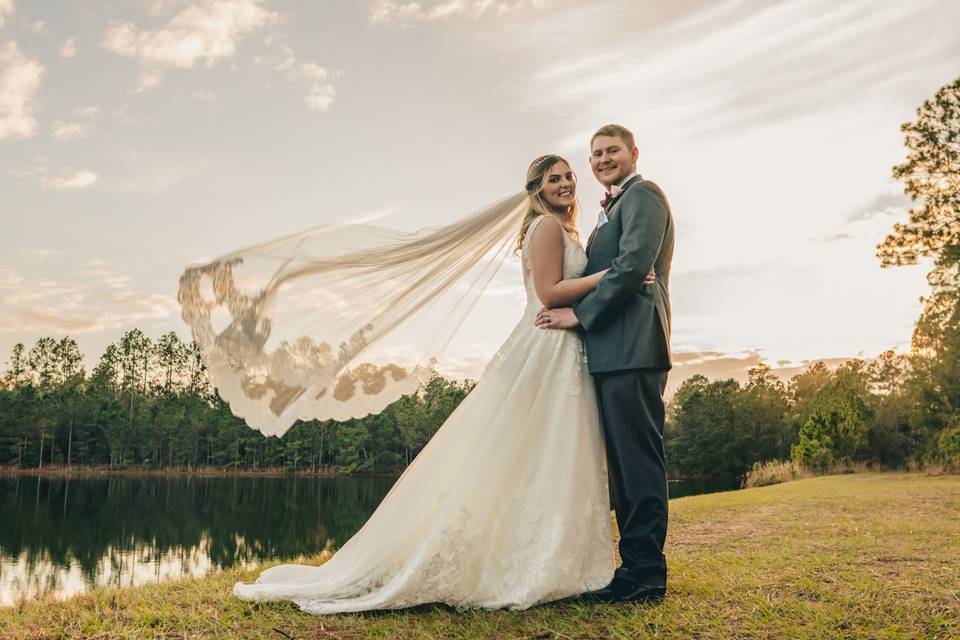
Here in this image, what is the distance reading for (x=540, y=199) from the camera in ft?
14.0

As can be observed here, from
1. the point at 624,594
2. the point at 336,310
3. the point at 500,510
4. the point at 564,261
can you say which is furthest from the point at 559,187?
the point at 624,594

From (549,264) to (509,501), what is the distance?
1.35 metres

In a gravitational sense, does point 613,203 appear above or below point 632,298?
above

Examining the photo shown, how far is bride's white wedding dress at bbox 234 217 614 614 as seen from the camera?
361 centimetres

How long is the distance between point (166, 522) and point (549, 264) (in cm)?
3096

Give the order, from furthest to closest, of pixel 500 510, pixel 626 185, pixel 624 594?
pixel 626 185, pixel 500 510, pixel 624 594

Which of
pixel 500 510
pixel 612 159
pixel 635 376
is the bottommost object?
pixel 500 510

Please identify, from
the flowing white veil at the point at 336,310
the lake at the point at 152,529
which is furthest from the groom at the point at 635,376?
the lake at the point at 152,529

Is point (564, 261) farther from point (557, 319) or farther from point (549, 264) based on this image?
point (557, 319)

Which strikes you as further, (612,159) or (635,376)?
(612,159)

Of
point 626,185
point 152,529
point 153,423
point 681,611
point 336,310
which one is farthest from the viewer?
point 153,423

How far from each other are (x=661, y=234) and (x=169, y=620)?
3.28 m

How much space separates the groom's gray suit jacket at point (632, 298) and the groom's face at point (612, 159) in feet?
0.45

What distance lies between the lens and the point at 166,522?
30109mm
